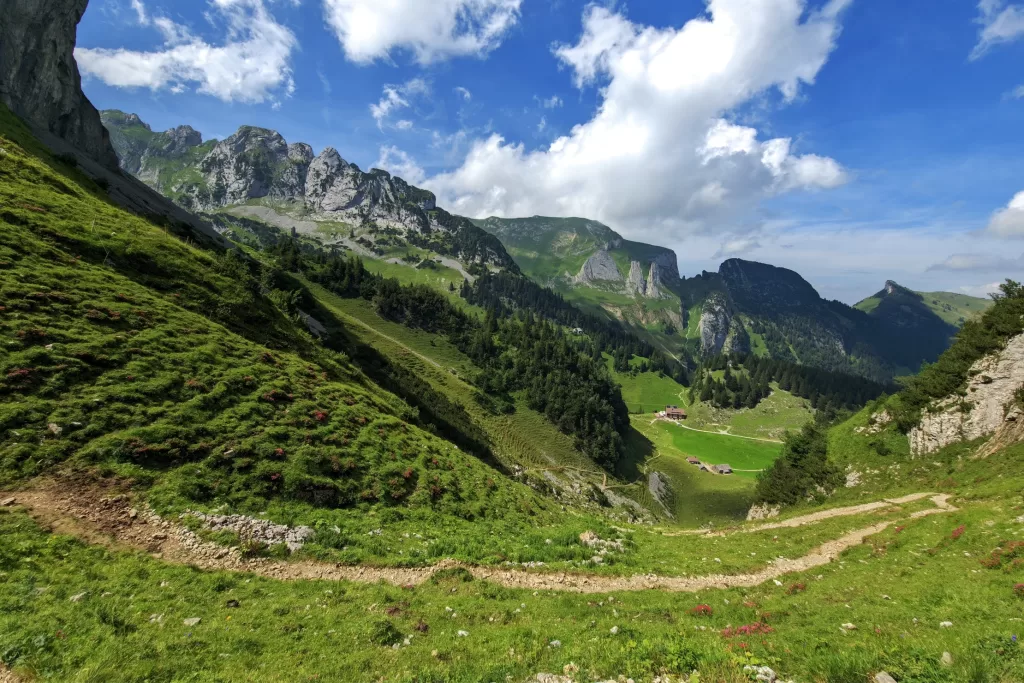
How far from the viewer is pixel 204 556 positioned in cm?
1471

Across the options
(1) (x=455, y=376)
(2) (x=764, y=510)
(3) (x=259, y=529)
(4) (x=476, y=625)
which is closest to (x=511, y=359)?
(1) (x=455, y=376)

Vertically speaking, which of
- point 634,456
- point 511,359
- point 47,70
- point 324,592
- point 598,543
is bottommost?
point 634,456

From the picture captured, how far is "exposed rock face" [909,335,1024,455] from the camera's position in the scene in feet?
122

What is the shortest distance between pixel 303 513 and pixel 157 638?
8848 mm

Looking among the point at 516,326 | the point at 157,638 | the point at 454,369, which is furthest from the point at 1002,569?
the point at 516,326

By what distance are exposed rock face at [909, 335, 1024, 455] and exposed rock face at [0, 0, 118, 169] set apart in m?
155

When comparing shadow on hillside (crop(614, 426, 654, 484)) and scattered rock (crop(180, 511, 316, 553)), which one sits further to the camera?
shadow on hillside (crop(614, 426, 654, 484))

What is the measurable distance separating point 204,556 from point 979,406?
61.0m

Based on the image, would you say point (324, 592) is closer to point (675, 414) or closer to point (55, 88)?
point (55, 88)

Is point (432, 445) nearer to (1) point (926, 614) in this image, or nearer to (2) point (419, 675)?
(2) point (419, 675)

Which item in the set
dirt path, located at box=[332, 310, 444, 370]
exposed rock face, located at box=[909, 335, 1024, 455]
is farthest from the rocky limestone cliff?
exposed rock face, located at box=[909, 335, 1024, 455]

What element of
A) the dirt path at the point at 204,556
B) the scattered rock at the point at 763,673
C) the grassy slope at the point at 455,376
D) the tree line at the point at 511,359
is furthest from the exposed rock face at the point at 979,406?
→ the tree line at the point at 511,359

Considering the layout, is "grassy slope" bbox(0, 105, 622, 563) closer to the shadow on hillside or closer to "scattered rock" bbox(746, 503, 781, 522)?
"scattered rock" bbox(746, 503, 781, 522)

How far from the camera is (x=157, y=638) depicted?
392 inches
